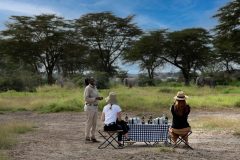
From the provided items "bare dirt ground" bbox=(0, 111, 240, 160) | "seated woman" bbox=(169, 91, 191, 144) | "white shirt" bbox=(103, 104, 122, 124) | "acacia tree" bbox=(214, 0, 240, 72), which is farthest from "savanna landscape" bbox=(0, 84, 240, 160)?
"acacia tree" bbox=(214, 0, 240, 72)

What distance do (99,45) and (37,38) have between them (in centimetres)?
674

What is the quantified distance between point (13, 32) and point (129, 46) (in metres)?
12.5

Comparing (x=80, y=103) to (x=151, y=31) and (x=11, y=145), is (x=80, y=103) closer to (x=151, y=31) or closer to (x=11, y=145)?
(x=11, y=145)

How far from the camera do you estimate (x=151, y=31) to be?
61.5 meters

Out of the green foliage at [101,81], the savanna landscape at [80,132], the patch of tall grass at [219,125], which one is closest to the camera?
the savanna landscape at [80,132]

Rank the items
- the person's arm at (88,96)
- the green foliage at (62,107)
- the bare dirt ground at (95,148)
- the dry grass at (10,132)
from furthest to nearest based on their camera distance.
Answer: the green foliage at (62,107), the person's arm at (88,96), the dry grass at (10,132), the bare dirt ground at (95,148)

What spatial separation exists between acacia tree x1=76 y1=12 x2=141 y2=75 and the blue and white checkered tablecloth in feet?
154

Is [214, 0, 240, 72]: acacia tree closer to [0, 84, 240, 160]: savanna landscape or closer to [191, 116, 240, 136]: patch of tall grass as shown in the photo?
[0, 84, 240, 160]: savanna landscape

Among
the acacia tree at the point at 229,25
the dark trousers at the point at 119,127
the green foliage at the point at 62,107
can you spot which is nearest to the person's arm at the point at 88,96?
the dark trousers at the point at 119,127

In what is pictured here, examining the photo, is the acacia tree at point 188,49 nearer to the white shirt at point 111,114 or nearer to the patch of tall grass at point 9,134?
the patch of tall grass at point 9,134

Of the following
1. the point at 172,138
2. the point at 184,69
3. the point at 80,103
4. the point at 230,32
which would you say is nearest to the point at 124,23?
the point at 184,69

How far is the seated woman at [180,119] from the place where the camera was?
43.8ft

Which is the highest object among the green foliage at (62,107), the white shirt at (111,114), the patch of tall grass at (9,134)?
the white shirt at (111,114)

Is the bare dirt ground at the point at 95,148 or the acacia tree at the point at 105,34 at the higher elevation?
the acacia tree at the point at 105,34
